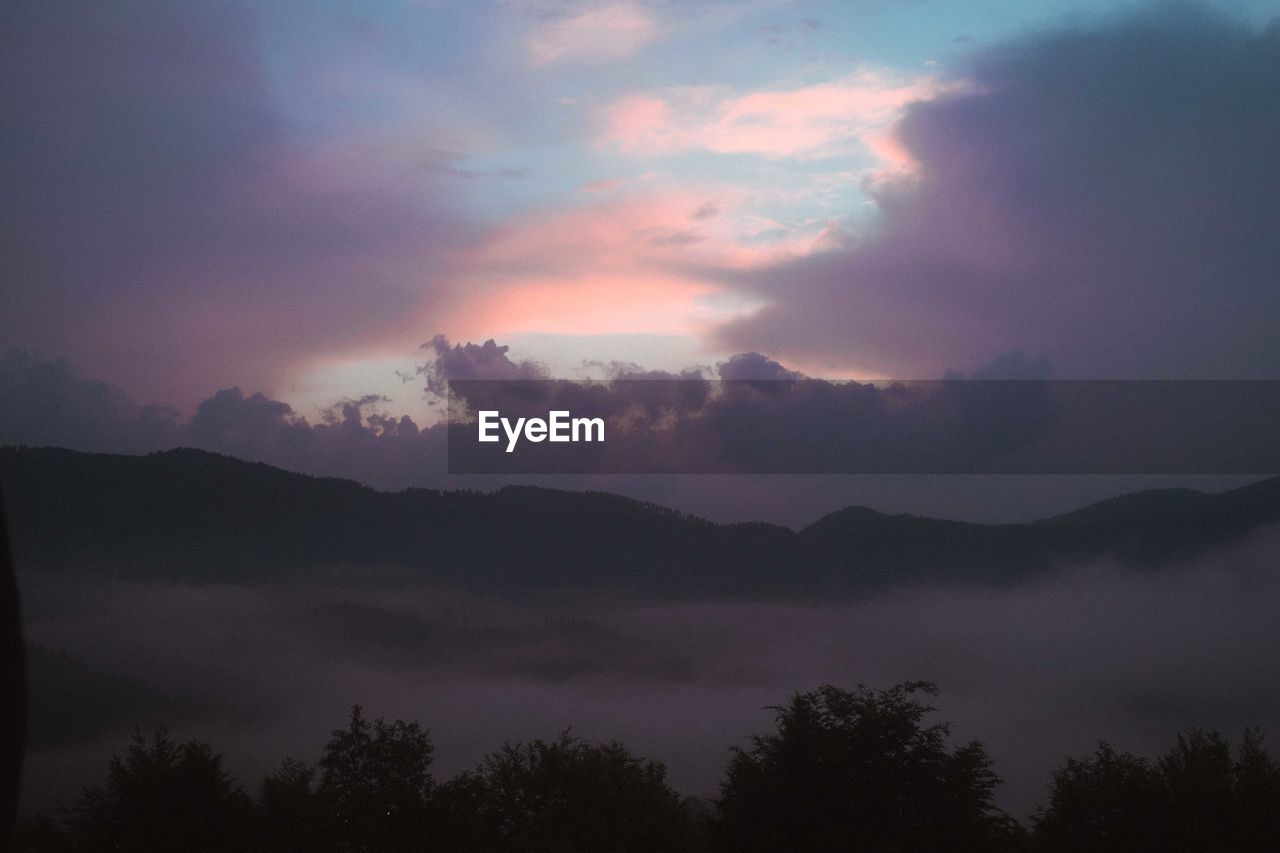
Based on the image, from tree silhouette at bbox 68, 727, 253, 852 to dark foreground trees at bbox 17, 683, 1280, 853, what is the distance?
0.07m

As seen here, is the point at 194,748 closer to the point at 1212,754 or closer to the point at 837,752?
the point at 837,752

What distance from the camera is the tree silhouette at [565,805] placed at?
47.2 meters

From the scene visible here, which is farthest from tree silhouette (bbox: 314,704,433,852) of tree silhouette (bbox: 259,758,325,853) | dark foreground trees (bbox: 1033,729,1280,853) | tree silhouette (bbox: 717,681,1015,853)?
dark foreground trees (bbox: 1033,729,1280,853)

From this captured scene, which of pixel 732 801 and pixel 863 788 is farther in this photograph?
pixel 732 801

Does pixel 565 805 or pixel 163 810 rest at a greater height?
pixel 163 810

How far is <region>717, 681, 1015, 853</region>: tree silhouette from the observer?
130 ft

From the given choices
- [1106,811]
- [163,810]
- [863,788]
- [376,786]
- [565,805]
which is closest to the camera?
[863,788]

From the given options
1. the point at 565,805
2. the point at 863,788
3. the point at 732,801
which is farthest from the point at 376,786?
the point at 863,788

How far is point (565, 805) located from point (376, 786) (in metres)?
9.50

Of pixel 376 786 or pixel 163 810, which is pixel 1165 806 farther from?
pixel 163 810

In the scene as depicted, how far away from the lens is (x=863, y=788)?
40.4m

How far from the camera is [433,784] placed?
52.8 m

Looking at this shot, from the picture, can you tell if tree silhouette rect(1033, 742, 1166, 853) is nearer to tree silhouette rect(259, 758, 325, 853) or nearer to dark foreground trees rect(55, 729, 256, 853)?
tree silhouette rect(259, 758, 325, 853)

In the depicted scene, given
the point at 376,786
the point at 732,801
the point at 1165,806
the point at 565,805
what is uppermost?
the point at 732,801
